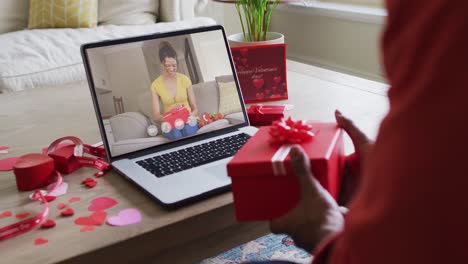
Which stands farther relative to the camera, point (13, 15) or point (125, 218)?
point (13, 15)

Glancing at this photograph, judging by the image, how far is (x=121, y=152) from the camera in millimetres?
953

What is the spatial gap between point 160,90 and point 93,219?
12.4 inches

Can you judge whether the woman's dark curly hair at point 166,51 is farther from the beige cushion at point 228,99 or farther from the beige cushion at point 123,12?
the beige cushion at point 123,12

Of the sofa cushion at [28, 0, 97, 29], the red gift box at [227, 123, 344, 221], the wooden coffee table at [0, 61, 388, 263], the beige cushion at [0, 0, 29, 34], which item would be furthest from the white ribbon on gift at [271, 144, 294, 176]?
the beige cushion at [0, 0, 29, 34]

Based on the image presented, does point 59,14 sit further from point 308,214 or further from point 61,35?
point 308,214

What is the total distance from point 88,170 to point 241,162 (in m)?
0.35

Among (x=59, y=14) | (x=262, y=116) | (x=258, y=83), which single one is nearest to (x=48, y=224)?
(x=262, y=116)

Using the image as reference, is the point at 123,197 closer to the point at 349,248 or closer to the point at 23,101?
the point at 349,248

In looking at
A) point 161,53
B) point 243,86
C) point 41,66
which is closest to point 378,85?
point 243,86

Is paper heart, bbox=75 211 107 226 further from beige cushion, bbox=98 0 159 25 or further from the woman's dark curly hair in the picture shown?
beige cushion, bbox=98 0 159 25

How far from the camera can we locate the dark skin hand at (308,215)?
2.15ft

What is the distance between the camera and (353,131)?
85cm

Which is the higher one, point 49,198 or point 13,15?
point 13,15

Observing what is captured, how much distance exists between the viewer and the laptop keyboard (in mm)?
896
